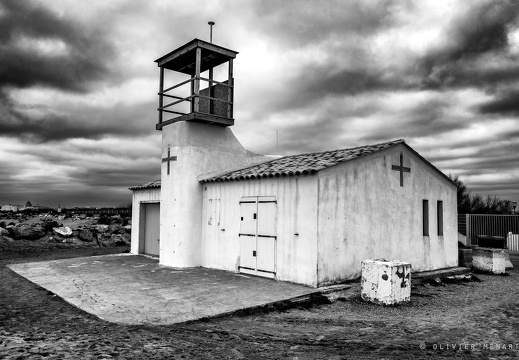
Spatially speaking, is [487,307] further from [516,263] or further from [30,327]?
[516,263]

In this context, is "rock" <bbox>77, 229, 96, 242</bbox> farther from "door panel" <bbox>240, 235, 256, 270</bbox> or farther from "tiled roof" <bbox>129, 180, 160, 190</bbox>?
"door panel" <bbox>240, 235, 256, 270</bbox>

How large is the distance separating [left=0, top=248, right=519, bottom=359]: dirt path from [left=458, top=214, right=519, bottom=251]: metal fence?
19984 mm

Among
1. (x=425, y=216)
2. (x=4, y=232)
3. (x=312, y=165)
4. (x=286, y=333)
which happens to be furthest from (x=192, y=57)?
(x=4, y=232)

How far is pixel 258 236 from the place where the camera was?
39.3ft

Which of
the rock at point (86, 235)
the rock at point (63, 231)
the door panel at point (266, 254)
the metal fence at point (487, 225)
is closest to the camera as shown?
the door panel at point (266, 254)

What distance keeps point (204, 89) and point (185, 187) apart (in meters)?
3.76

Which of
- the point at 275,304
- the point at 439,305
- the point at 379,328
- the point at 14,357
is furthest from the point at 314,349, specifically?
the point at 439,305

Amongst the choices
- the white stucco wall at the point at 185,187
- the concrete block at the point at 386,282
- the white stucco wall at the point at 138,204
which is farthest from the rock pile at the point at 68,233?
the concrete block at the point at 386,282

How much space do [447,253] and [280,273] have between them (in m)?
6.88

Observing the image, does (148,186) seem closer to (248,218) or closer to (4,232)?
(248,218)

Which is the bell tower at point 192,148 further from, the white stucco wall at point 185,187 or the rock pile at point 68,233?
the rock pile at point 68,233

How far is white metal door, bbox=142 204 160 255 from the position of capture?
1733 centimetres

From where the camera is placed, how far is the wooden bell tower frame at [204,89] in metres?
13.9

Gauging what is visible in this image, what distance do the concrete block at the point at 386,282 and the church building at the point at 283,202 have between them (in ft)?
4.48
